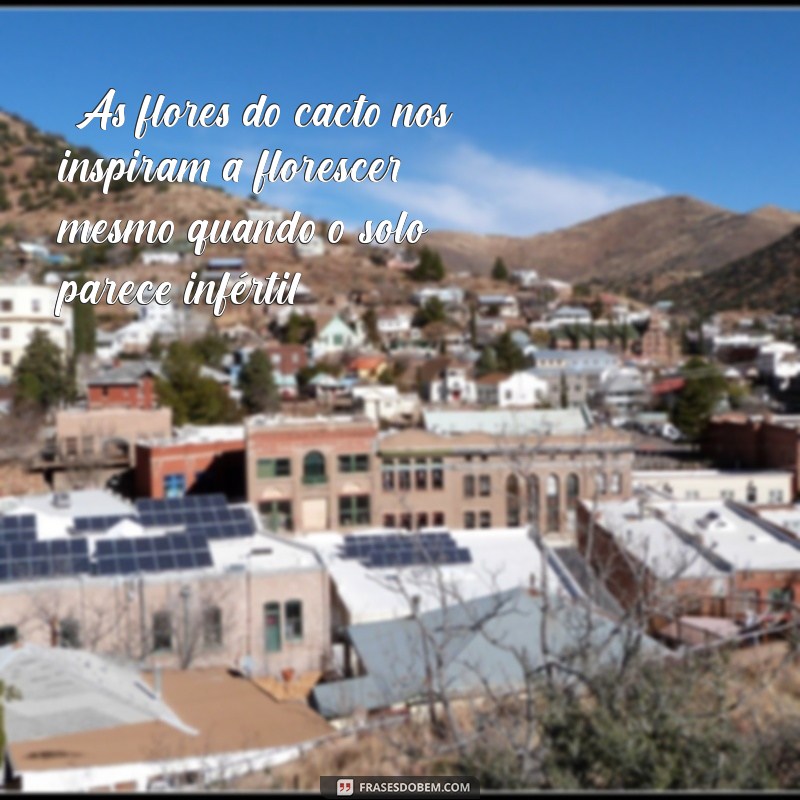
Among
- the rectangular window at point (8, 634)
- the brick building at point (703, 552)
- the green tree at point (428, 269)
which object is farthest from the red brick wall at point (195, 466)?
the green tree at point (428, 269)

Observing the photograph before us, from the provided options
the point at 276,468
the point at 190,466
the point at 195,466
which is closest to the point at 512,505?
the point at 276,468

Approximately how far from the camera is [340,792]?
3986 mm

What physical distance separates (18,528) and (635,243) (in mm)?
165454

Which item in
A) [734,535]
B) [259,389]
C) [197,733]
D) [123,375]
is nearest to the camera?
[197,733]

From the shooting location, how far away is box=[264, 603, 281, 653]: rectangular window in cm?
1339

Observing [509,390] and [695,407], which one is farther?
[509,390]

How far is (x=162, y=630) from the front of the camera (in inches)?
504

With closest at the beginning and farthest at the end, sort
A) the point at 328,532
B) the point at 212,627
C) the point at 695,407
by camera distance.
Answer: the point at 212,627 < the point at 328,532 < the point at 695,407

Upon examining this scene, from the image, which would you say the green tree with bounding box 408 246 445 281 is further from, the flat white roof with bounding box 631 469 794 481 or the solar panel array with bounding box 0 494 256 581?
the solar panel array with bounding box 0 494 256 581

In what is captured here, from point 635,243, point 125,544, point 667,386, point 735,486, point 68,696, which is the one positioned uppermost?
point 635,243

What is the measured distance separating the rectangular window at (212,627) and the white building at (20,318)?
85.6 ft

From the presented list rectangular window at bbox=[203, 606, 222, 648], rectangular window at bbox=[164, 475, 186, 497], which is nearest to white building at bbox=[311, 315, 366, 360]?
rectangular window at bbox=[164, 475, 186, 497]

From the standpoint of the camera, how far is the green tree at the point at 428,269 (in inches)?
2963

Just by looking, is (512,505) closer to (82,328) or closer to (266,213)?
(82,328)
